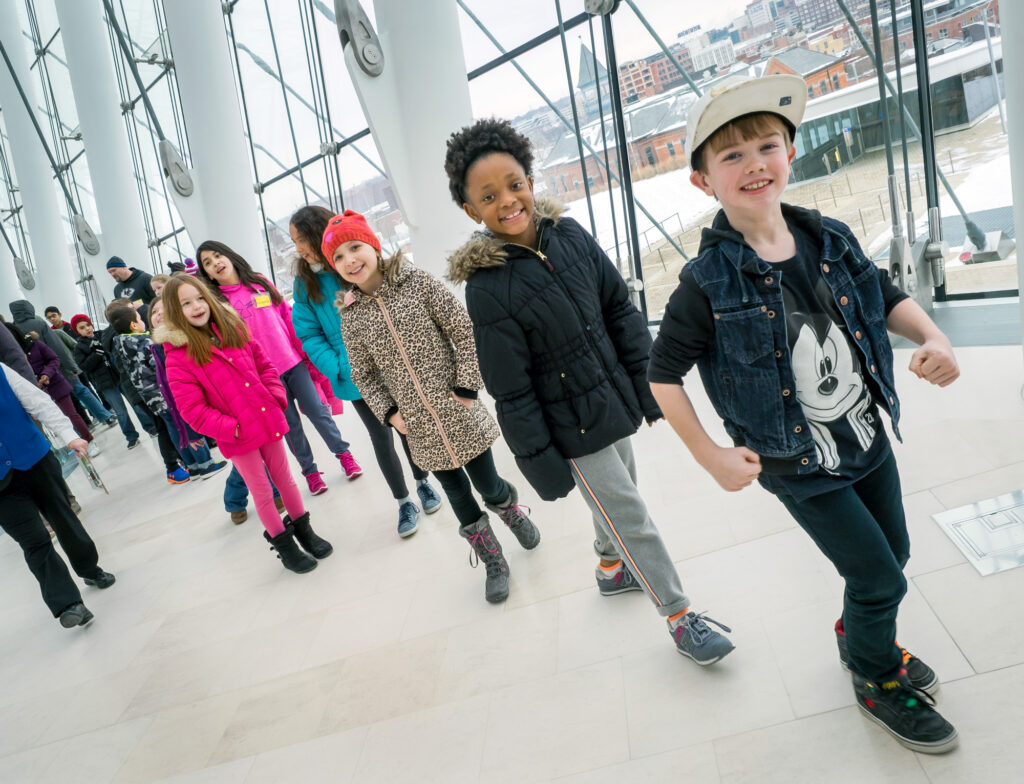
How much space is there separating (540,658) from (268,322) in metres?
2.40

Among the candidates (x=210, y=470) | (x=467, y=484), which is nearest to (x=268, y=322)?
(x=467, y=484)

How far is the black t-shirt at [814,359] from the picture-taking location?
46.9 inches

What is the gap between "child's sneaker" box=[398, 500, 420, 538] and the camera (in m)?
3.10

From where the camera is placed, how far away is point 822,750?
138 centimetres

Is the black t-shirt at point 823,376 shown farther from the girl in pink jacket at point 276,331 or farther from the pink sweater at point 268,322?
the pink sweater at point 268,322

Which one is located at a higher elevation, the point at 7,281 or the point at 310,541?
the point at 7,281

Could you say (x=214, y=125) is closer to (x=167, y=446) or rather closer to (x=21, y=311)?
(x=21, y=311)

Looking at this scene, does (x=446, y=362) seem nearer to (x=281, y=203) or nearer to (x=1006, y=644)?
(x=1006, y=644)

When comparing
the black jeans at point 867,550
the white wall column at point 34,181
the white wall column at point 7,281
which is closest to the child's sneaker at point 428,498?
the black jeans at point 867,550

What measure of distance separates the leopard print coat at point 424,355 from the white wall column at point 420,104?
250 centimetres

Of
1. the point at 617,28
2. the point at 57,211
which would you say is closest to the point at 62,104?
the point at 57,211

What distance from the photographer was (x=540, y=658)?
6.50 ft

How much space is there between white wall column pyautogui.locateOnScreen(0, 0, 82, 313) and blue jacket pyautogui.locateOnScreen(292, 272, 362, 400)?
13170 millimetres

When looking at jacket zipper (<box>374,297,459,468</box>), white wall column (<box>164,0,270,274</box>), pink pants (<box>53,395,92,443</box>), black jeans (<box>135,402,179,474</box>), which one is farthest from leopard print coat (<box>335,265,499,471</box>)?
white wall column (<box>164,0,270,274</box>)
